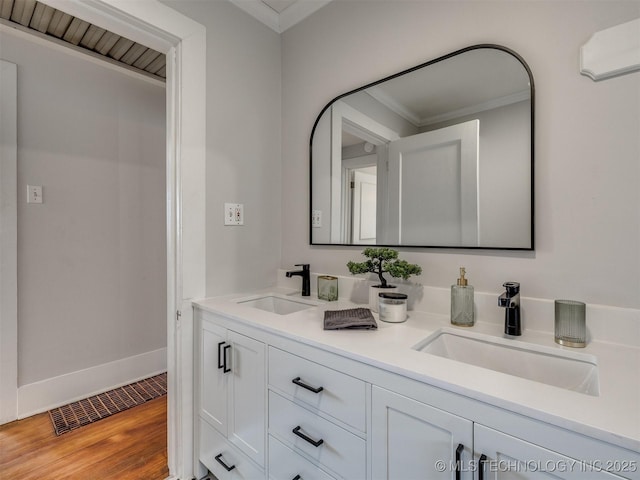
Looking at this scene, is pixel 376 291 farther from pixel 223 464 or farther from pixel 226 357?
pixel 223 464

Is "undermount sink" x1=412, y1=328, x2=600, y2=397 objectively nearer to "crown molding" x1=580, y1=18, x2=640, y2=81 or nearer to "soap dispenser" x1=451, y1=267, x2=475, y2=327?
"soap dispenser" x1=451, y1=267, x2=475, y2=327

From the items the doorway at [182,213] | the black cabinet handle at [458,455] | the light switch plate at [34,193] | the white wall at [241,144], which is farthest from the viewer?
the light switch plate at [34,193]

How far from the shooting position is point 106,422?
1860mm

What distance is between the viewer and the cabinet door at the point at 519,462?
1.80ft

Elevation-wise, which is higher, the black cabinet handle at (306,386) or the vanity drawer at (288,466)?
the black cabinet handle at (306,386)

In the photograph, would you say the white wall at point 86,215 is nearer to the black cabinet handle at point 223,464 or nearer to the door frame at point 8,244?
the door frame at point 8,244

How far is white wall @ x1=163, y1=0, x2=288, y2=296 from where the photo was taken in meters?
1.56

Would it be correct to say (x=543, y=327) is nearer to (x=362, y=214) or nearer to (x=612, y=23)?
(x=362, y=214)

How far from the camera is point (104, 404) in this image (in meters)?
2.06

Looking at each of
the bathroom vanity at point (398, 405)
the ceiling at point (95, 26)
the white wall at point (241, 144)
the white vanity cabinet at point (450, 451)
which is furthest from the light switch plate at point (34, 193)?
the white vanity cabinet at point (450, 451)

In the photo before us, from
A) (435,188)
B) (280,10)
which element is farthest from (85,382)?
(280,10)

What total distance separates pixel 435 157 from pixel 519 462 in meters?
1.05

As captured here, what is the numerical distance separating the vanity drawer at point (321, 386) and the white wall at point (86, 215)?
183 cm

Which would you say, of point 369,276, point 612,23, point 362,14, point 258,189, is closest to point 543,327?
point 369,276
